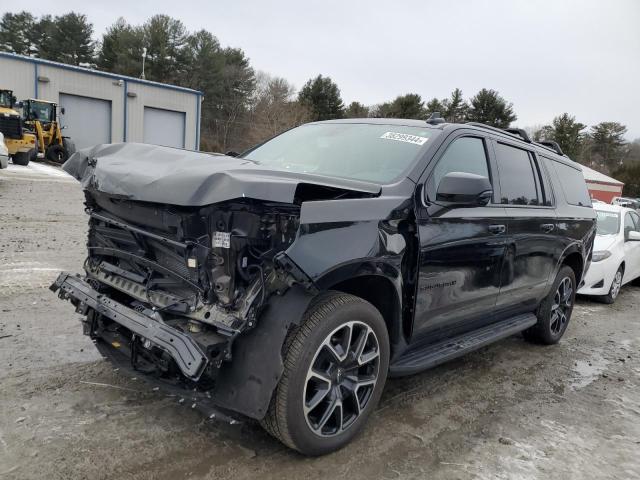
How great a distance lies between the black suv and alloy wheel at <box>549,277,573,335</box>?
5.01 ft

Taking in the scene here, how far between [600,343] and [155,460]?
5175mm

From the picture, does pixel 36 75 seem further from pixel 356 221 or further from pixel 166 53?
pixel 356 221

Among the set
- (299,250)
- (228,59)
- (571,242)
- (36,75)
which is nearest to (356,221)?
(299,250)

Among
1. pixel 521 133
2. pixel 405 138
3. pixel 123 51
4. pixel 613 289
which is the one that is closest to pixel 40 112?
pixel 521 133

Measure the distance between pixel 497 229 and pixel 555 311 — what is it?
2153mm

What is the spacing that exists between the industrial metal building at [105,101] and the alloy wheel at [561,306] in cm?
2806

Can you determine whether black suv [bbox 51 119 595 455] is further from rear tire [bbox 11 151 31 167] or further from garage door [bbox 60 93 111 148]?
garage door [bbox 60 93 111 148]

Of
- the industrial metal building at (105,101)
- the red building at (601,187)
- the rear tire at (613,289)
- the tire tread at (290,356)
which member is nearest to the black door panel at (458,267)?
the tire tread at (290,356)

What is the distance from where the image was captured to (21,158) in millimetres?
19859

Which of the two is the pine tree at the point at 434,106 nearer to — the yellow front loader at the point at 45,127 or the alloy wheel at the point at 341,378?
the yellow front loader at the point at 45,127

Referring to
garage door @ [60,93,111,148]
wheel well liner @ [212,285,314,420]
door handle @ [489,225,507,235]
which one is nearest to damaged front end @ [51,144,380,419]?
wheel well liner @ [212,285,314,420]

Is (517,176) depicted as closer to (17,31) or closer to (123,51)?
(123,51)

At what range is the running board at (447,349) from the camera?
10.7 feet

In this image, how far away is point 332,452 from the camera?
2.91m
